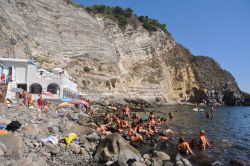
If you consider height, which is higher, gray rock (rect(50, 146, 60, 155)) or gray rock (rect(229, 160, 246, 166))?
gray rock (rect(50, 146, 60, 155))

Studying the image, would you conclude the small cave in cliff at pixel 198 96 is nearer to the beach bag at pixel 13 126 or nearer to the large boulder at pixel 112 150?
the large boulder at pixel 112 150

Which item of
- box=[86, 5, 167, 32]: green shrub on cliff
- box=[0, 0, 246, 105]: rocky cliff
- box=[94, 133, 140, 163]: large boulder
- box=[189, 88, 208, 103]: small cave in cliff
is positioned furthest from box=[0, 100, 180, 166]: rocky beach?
box=[189, 88, 208, 103]: small cave in cliff

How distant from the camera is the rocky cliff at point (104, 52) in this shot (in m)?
60.2

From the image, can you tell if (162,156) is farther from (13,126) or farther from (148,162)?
(13,126)

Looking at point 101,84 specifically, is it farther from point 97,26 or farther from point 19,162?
point 19,162

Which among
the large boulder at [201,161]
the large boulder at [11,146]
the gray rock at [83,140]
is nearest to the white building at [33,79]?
the gray rock at [83,140]

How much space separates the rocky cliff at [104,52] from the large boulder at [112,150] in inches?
1564

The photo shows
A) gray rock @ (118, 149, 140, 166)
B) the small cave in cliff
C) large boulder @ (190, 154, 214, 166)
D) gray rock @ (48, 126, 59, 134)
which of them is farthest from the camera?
the small cave in cliff

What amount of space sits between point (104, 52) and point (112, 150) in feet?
196

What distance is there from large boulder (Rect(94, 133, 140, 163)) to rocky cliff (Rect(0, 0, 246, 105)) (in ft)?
130

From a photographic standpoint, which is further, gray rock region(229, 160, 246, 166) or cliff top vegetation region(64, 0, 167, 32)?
cliff top vegetation region(64, 0, 167, 32)

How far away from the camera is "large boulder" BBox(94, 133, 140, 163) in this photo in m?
13.5

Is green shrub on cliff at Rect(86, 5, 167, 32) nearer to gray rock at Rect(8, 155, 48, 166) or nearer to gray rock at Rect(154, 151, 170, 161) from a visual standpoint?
gray rock at Rect(154, 151, 170, 161)

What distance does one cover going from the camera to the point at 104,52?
7288 centimetres
